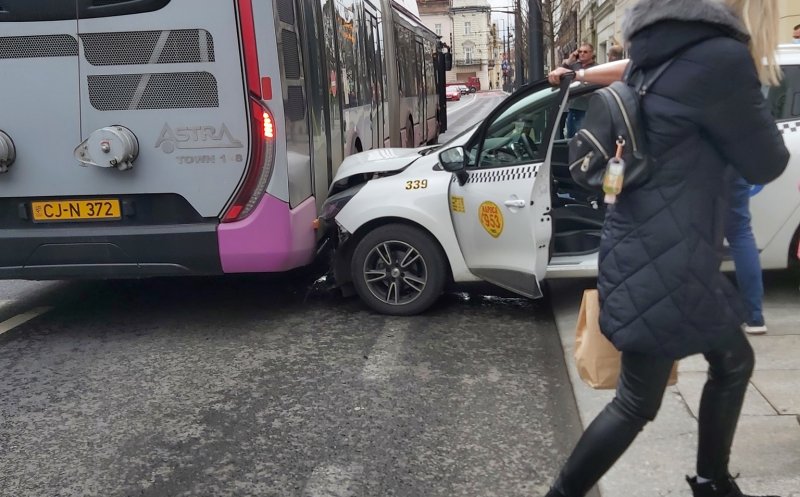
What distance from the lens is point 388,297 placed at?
5.91 meters

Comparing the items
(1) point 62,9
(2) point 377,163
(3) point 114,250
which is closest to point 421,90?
(2) point 377,163

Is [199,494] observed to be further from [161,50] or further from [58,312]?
[58,312]

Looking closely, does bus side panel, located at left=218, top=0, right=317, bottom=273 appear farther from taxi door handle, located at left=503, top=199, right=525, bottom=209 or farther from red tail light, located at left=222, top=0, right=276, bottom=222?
taxi door handle, located at left=503, top=199, right=525, bottom=209

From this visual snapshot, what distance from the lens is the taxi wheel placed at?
577 cm

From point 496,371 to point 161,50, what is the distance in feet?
9.64

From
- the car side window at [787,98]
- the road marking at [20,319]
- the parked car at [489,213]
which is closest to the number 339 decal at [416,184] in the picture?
the parked car at [489,213]

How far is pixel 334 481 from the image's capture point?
341cm

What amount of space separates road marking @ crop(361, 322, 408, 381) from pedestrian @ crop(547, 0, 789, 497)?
2295 millimetres

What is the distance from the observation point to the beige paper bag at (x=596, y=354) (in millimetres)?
2674

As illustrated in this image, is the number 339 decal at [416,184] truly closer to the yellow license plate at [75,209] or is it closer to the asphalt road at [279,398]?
the asphalt road at [279,398]

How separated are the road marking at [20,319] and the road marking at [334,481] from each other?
345 cm

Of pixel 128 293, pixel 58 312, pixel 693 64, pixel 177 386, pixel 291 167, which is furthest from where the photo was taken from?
pixel 128 293

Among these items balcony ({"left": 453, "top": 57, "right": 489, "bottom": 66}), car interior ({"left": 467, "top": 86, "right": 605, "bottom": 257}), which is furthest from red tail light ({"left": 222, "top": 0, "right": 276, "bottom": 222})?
balcony ({"left": 453, "top": 57, "right": 489, "bottom": 66})

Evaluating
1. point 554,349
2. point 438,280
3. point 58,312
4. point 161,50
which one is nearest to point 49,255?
point 58,312
